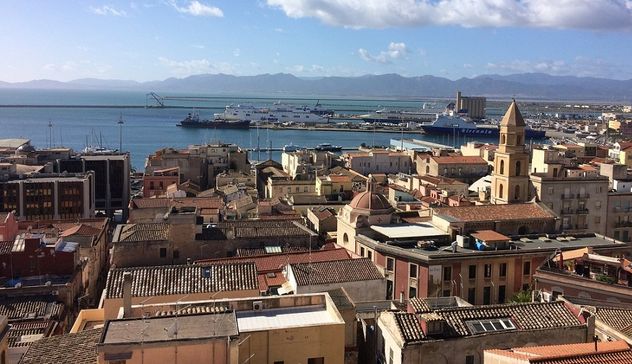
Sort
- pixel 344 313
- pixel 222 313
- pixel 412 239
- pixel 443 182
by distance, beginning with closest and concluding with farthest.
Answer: pixel 222 313 → pixel 344 313 → pixel 412 239 → pixel 443 182

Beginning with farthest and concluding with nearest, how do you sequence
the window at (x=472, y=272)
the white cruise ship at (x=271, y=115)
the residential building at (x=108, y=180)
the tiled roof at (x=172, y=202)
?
the white cruise ship at (x=271, y=115) → the residential building at (x=108, y=180) → the tiled roof at (x=172, y=202) → the window at (x=472, y=272)

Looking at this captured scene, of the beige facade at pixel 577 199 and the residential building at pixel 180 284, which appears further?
the beige facade at pixel 577 199

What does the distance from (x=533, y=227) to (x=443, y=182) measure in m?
19.0

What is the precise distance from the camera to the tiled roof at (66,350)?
11891 mm

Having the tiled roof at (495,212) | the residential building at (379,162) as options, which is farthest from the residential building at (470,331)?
the residential building at (379,162)

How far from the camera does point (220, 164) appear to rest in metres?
64.6

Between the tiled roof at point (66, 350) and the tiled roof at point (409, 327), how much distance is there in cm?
532

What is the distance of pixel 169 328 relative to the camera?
31.8 feet

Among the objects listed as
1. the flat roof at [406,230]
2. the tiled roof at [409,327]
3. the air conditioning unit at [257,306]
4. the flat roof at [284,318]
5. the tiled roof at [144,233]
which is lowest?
the tiled roof at [144,233]

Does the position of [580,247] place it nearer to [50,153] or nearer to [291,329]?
[291,329]

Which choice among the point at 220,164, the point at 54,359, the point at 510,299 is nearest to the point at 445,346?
the point at 54,359

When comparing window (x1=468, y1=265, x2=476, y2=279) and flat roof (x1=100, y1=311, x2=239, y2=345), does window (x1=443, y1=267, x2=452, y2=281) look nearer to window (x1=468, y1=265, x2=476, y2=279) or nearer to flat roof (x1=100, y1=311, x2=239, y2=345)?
window (x1=468, y1=265, x2=476, y2=279)

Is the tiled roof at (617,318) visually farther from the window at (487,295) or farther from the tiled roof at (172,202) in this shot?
the tiled roof at (172,202)

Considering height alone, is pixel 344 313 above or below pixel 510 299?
above
